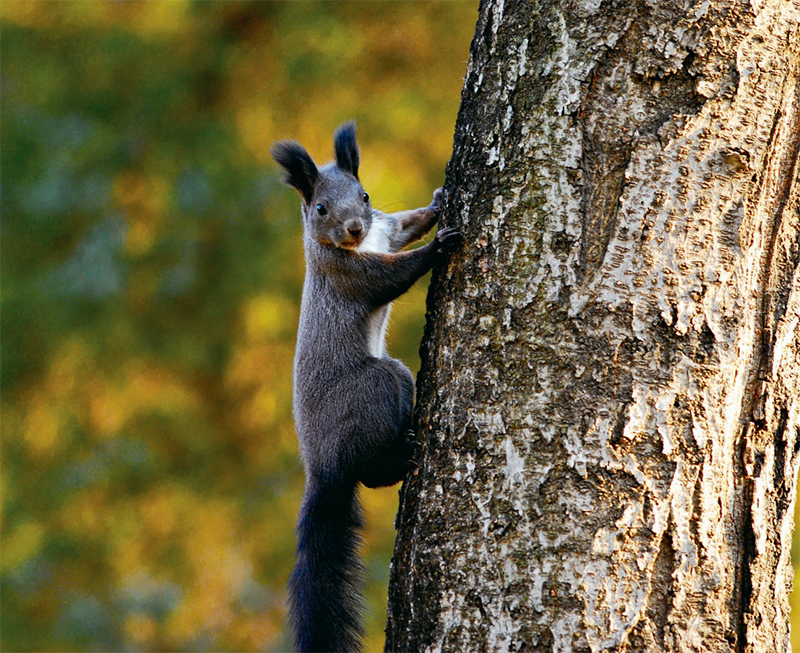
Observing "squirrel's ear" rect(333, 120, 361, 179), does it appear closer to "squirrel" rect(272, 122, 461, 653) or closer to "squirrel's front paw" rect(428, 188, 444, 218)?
"squirrel" rect(272, 122, 461, 653)

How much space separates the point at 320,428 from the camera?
2697mm

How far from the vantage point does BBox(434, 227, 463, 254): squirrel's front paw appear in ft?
6.61

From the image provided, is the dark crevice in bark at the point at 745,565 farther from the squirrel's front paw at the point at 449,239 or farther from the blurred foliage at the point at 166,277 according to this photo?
the blurred foliage at the point at 166,277

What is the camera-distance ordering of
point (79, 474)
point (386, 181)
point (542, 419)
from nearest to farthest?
point (542, 419)
point (386, 181)
point (79, 474)

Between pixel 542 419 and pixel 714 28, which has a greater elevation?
pixel 714 28

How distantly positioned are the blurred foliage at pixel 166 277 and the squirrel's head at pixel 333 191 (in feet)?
8.83

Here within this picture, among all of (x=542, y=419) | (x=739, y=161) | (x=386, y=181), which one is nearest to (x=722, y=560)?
(x=542, y=419)

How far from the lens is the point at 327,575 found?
2512 millimetres

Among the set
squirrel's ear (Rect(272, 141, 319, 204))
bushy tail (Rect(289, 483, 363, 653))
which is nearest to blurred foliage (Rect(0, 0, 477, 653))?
squirrel's ear (Rect(272, 141, 319, 204))

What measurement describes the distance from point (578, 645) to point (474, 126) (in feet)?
3.83

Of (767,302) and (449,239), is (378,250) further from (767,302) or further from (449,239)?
(767,302)

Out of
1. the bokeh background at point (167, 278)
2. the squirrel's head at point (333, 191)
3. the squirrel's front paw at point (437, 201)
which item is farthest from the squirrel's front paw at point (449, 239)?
the bokeh background at point (167, 278)

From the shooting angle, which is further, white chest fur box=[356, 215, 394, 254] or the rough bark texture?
white chest fur box=[356, 215, 394, 254]

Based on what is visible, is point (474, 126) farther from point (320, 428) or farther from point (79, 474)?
point (79, 474)
